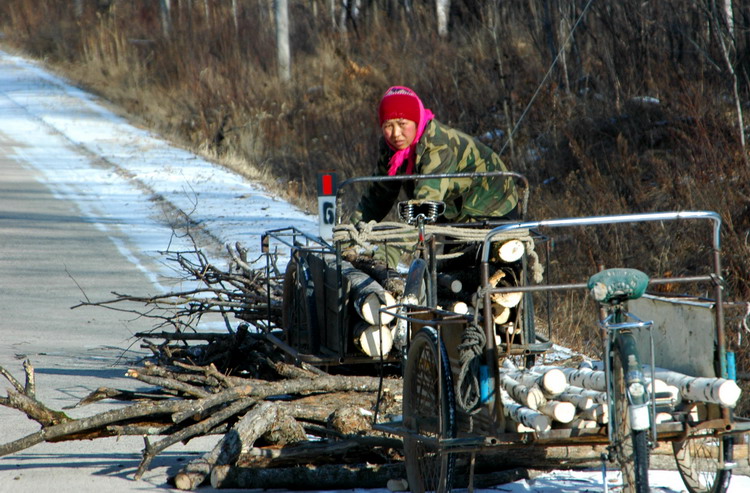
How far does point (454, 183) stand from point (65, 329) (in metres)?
4.43

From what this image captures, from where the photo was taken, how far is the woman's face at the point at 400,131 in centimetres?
622

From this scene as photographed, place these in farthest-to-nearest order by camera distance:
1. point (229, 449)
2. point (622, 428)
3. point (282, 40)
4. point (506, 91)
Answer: point (282, 40)
point (506, 91)
point (229, 449)
point (622, 428)

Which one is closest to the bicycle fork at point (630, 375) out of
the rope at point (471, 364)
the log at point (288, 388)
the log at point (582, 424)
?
the log at point (582, 424)

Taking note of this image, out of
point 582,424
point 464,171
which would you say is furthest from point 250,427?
point 464,171

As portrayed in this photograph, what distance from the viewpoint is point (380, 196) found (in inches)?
263

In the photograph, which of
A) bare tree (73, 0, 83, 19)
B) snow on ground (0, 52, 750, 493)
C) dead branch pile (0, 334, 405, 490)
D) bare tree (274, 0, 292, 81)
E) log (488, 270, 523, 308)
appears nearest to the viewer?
dead branch pile (0, 334, 405, 490)

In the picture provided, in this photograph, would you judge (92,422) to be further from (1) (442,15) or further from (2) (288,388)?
(1) (442,15)

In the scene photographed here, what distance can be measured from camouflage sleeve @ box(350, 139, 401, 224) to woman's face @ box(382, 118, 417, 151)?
0.74 feet

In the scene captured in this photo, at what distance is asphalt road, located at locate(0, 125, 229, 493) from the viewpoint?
5.29m

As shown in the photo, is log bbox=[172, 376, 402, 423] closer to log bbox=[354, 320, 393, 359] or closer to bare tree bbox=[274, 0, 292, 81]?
log bbox=[354, 320, 393, 359]

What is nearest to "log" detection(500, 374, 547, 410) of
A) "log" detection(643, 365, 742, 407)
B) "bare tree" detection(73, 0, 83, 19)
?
"log" detection(643, 365, 742, 407)

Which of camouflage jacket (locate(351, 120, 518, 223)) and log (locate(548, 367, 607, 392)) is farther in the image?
camouflage jacket (locate(351, 120, 518, 223))

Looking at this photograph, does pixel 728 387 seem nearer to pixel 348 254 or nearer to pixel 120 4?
pixel 348 254

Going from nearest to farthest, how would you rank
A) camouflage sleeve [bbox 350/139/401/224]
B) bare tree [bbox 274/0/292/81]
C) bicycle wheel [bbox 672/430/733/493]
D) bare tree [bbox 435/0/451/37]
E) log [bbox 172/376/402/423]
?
bicycle wheel [bbox 672/430/733/493], log [bbox 172/376/402/423], camouflage sleeve [bbox 350/139/401/224], bare tree [bbox 435/0/451/37], bare tree [bbox 274/0/292/81]
